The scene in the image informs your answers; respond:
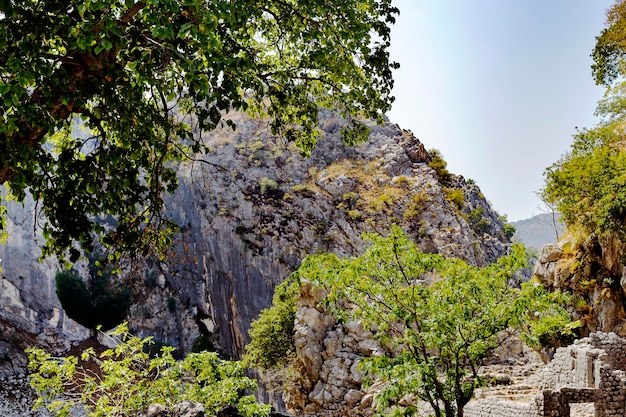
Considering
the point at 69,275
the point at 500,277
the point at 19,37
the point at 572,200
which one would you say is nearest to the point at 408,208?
the point at 572,200

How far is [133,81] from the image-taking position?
438 cm

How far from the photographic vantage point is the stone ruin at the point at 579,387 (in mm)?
9523

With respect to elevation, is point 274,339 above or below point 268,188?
below

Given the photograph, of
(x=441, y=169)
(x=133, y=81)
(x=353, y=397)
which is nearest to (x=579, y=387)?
(x=353, y=397)

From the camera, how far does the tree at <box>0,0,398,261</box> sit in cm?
329

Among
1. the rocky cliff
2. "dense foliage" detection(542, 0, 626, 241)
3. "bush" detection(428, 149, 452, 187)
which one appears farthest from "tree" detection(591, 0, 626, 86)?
"bush" detection(428, 149, 452, 187)

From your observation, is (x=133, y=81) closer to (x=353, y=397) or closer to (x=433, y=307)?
A: (x=433, y=307)

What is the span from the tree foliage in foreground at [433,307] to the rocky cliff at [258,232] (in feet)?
79.6

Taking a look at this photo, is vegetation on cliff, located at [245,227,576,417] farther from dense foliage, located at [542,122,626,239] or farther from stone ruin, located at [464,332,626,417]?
dense foliage, located at [542,122,626,239]

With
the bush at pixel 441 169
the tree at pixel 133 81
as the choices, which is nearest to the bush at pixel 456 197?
the bush at pixel 441 169

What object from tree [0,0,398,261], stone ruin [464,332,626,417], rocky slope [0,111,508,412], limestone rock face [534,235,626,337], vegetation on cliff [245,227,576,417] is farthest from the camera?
rocky slope [0,111,508,412]

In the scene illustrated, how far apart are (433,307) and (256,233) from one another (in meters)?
29.3

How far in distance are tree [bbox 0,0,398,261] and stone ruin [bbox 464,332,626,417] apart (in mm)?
7078

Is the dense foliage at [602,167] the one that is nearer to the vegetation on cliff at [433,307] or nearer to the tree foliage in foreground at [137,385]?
the vegetation on cliff at [433,307]
